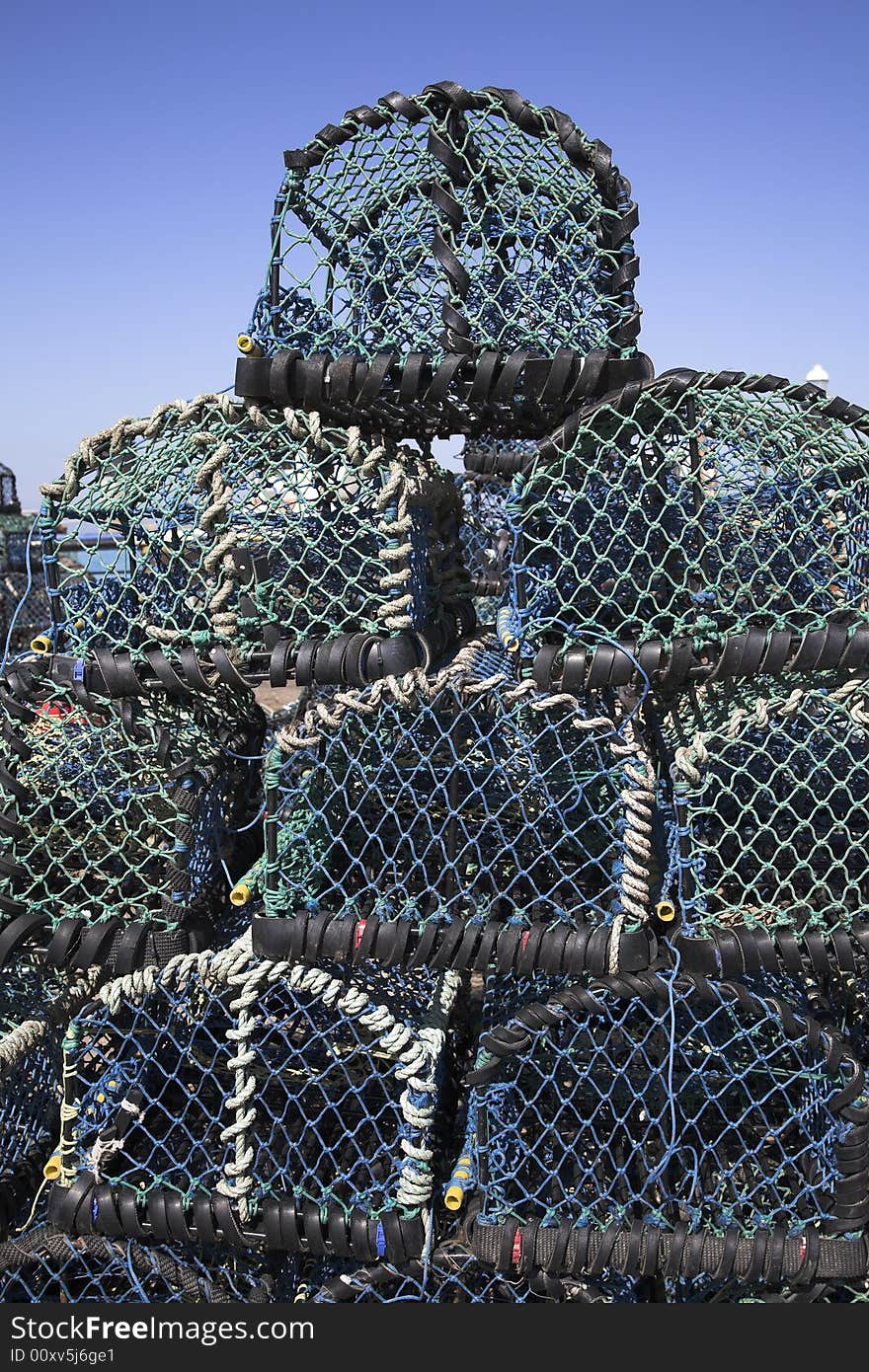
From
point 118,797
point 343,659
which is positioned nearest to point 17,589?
point 118,797

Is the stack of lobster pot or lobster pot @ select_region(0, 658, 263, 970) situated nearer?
the stack of lobster pot

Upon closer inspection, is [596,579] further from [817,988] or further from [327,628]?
[817,988]

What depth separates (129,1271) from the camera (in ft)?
6.25

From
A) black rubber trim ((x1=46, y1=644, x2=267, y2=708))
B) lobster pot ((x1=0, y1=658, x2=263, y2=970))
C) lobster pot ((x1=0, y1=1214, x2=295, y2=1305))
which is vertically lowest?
lobster pot ((x1=0, y1=1214, x2=295, y2=1305))

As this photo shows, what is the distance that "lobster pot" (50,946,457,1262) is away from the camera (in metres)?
1.84

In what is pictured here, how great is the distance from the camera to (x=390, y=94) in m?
2.00

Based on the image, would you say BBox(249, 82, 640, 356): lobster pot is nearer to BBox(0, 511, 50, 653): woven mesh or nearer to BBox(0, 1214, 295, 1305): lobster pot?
BBox(0, 1214, 295, 1305): lobster pot

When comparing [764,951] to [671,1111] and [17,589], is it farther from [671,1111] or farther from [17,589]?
[17,589]

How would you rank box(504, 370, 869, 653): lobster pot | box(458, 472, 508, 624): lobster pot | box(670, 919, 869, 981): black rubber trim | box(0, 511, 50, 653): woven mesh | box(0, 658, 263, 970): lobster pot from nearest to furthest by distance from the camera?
1. box(670, 919, 869, 981): black rubber trim
2. box(504, 370, 869, 653): lobster pot
3. box(0, 658, 263, 970): lobster pot
4. box(458, 472, 508, 624): lobster pot
5. box(0, 511, 50, 653): woven mesh

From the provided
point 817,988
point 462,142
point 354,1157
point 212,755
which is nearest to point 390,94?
point 462,142

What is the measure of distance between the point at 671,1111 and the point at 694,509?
46.8 inches

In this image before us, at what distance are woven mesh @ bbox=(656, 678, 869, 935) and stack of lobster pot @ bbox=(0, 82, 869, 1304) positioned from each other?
0.05 ft

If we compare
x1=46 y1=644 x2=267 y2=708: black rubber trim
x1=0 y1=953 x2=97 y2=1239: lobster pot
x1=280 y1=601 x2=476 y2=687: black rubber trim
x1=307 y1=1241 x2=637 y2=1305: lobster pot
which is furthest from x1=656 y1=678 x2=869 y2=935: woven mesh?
x1=0 y1=953 x2=97 y2=1239: lobster pot

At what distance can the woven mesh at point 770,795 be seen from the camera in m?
1.83
